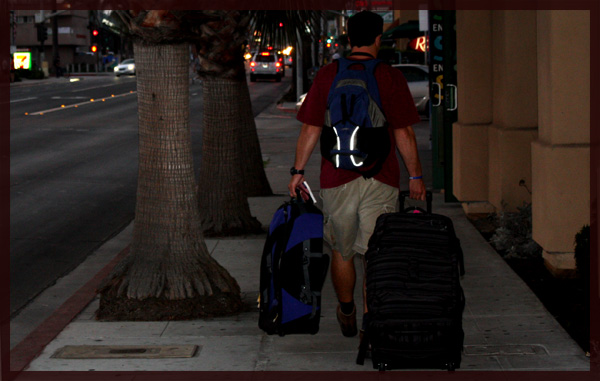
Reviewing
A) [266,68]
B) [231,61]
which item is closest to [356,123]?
[231,61]

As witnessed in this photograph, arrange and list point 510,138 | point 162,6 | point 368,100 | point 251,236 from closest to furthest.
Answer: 1. point 368,100
2. point 162,6
3. point 510,138
4. point 251,236

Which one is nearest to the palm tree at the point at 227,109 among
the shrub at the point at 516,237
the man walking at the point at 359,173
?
the shrub at the point at 516,237

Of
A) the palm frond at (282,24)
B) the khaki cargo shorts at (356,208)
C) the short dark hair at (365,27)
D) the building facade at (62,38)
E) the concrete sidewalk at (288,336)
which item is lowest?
the concrete sidewalk at (288,336)

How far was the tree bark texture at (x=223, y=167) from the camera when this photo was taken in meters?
10.7

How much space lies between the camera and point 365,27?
602 centimetres

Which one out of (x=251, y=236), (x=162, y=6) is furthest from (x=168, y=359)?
(x=251, y=236)

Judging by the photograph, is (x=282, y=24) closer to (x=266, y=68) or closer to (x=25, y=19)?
(x=266, y=68)

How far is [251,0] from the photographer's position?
10477mm

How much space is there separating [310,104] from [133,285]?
2.14 meters

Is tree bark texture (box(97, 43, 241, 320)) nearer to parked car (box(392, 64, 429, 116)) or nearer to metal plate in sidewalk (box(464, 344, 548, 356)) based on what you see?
metal plate in sidewalk (box(464, 344, 548, 356))

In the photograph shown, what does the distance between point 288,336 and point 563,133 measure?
284 centimetres

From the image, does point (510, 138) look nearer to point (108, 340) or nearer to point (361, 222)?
point (361, 222)

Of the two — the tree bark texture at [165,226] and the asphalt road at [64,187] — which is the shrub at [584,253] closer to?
the tree bark texture at [165,226]

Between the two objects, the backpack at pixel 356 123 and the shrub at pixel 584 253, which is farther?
the shrub at pixel 584 253
